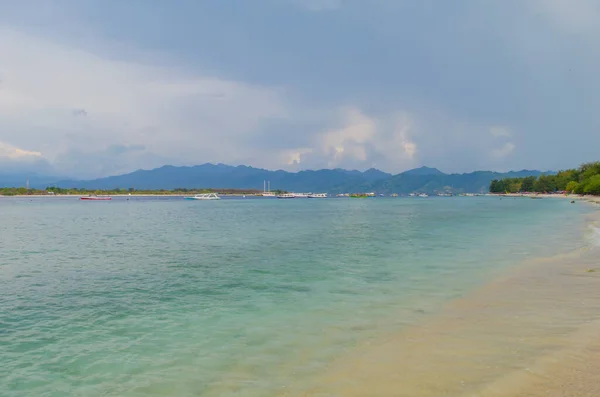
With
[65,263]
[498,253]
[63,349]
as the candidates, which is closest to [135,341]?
[63,349]

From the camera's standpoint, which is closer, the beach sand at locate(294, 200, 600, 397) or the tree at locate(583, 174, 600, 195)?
the beach sand at locate(294, 200, 600, 397)

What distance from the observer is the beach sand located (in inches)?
328

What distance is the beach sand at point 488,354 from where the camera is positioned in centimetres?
832

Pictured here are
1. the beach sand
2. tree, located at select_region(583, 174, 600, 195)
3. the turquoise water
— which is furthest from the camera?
tree, located at select_region(583, 174, 600, 195)

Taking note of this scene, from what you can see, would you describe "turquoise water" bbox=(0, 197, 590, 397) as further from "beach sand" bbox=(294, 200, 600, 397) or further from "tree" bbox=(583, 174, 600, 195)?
"tree" bbox=(583, 174, 600, 195)

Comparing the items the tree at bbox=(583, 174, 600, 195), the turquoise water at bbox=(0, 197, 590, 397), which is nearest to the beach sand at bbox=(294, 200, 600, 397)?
the turquoise water at bbox=(0, 197, 590, 397)

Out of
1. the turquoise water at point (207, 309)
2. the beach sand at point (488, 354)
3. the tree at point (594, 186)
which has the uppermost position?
the tree at point (594, 186)

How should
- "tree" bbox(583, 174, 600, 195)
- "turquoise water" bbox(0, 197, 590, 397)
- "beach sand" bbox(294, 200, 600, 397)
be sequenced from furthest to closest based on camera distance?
1. "tree" bbox(583, 174, 600, 195)
2. "turquoise water" bbox(0, 197, 590, 397)
3. "beach sand" bbox(294, 200, 600, 397)

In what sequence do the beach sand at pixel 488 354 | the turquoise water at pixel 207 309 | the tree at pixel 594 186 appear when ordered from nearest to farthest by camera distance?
1. the beach sand at pixel 488 354
2. the turquoise water at pixel 207 309
3. the tree at pixel 594 186

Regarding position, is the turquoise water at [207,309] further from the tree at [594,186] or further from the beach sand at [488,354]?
the tree at [594,186]

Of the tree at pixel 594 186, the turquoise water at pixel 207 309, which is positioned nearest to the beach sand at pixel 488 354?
the turquoise water at pixel 207 309

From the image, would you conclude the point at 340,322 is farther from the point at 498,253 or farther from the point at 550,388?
the point at 498,253

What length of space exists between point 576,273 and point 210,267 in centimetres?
1962

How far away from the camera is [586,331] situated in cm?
1151
